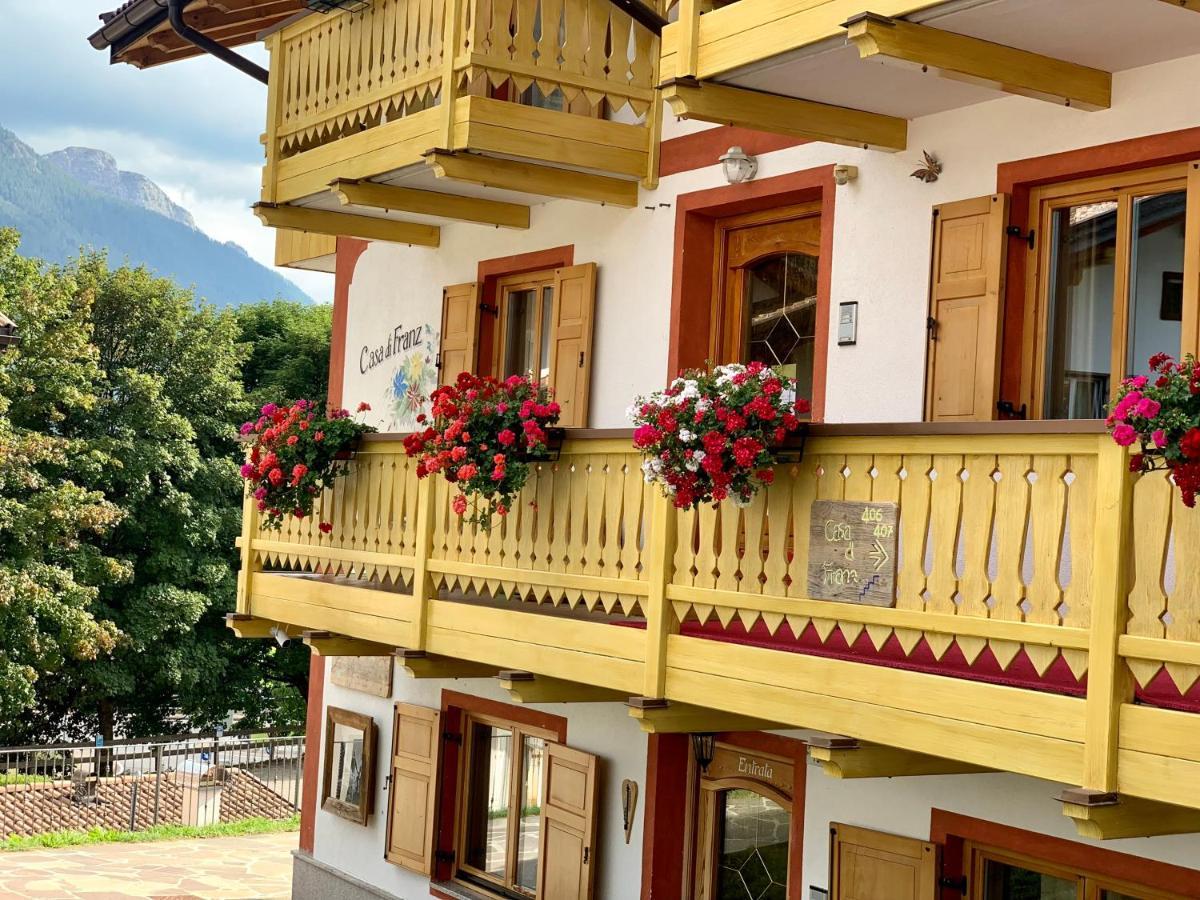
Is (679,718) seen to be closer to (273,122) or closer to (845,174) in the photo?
(845,174)

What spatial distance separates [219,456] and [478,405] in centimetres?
2728

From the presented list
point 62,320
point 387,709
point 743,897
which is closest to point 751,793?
point 743,897

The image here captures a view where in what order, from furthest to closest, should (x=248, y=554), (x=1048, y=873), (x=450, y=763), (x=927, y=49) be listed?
1. (x=450, y=763)
2. (x=248, y=554)
3. (x=1048, y=873)
4. (x=927, y=49)

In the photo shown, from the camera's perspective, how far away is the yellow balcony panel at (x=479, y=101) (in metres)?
10.4

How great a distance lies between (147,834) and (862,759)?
15949 mm

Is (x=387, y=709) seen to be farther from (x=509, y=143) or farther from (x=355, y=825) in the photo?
(x=509, y=143)

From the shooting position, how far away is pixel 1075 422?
5.79 meters

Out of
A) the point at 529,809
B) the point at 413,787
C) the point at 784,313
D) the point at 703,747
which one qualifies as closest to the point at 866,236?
the point at 784,313

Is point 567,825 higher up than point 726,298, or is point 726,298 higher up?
point 726,298

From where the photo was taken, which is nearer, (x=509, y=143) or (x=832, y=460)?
(x=832, y=460)

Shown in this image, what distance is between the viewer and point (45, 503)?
2859 centimetres

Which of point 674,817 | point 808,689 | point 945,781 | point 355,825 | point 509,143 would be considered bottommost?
point 355,825

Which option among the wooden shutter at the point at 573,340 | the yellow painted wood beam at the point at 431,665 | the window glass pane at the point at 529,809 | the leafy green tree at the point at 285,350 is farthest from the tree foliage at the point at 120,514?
the yellow painted wood beam at the point at 431,665

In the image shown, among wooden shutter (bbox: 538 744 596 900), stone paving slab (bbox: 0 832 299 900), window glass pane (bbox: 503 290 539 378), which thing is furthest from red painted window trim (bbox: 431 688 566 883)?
stone paving slab (bbox: 0 832 299 900)
